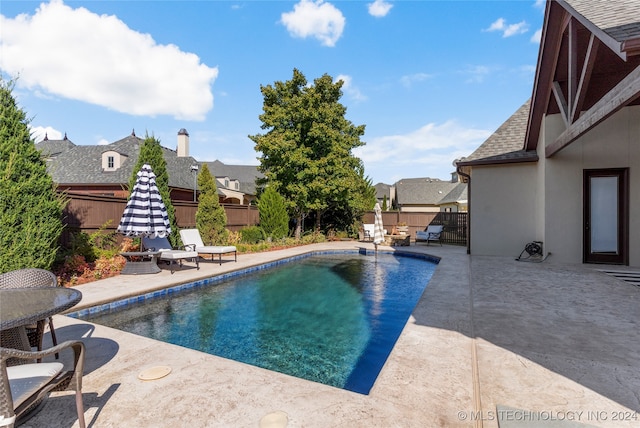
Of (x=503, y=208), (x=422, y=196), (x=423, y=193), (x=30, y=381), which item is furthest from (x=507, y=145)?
(x=423, y=193)

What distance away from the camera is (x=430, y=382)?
2.74 metres

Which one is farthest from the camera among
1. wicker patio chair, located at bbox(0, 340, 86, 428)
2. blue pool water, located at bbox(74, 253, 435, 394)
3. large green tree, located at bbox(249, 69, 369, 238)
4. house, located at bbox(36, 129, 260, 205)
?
house, located at bbox(36, 129, 260, 205)

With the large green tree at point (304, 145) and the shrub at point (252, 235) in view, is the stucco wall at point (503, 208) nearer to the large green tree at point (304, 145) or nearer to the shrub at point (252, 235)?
the large green tree at point (304, 145)

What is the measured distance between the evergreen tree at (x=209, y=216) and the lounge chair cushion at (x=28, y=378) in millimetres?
10344

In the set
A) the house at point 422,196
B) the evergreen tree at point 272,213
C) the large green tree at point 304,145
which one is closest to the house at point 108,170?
the large green tree at point 304,145

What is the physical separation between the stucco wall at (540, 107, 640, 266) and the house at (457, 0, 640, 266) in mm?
19

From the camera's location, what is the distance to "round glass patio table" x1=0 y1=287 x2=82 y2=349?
6.81ft

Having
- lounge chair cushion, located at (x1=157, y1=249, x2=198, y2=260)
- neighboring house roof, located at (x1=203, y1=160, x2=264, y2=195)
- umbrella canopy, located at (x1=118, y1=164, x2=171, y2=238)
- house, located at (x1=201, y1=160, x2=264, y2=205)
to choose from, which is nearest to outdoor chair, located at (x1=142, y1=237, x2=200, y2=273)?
lounge chair cushion, located at (x1=157, y1=249, x2=198, y2=260)

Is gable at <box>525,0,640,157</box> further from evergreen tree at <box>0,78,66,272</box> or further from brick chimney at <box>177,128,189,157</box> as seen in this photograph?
brick chimney at <box>177,128,189,157</box>

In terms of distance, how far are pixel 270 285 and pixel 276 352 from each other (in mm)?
3809

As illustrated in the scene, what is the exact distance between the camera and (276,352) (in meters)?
4.23

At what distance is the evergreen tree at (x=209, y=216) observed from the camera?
12180mm

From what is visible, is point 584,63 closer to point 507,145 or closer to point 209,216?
point 507,145

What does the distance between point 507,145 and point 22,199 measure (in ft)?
43.5
